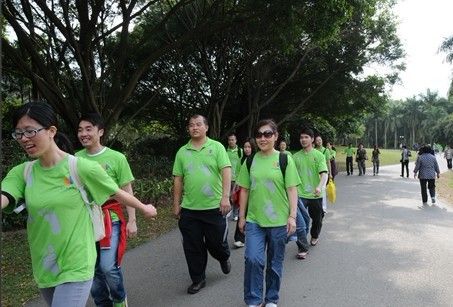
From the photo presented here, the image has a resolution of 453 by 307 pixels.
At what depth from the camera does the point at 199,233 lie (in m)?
4.95

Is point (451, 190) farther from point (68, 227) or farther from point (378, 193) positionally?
point (68, 227)

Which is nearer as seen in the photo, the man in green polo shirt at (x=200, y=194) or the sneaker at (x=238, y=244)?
the man in green polo shirt at (x=200, y=194)

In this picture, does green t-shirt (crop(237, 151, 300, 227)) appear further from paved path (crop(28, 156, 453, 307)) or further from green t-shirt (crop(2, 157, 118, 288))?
green t-shirt (crop(2, 157, 118, 288))

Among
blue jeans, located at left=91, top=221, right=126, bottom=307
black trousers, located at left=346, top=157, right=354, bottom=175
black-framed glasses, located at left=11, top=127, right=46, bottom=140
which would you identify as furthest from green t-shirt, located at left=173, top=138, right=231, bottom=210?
black trousers, located at left=346, top=157, right=354, bottom=175

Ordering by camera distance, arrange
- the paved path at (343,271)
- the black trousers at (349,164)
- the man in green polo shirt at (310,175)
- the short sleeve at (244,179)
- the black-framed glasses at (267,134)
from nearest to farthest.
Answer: the black-framed glasses at (267,134)
the short sleeve at (244,179)
the paved path at (343,271)
the man in green polo shirt at (310,175)
the black trousers at (349,164)

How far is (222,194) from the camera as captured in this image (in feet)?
15.9

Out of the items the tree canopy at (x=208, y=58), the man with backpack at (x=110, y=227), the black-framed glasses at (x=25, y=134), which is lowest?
the man with backpack at (x=110, y=227)

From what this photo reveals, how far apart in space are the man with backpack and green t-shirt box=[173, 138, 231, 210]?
0.95 metres

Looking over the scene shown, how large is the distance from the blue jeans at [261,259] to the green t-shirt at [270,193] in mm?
86

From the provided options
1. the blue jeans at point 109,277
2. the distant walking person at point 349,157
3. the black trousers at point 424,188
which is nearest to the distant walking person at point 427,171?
the black trousers at point 424,188

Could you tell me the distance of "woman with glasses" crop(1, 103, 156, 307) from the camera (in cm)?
247

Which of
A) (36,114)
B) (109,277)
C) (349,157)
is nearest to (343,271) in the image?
(109,277)

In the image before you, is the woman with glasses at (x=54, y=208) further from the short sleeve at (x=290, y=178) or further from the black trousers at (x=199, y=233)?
the black trousers at (x=199, y=233)

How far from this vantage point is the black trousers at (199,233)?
491 cm
